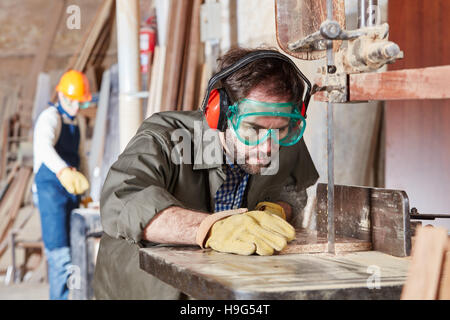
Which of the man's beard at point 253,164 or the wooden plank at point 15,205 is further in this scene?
the wooden plank at point 15,205

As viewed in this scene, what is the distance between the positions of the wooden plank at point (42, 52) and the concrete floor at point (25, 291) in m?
2.57

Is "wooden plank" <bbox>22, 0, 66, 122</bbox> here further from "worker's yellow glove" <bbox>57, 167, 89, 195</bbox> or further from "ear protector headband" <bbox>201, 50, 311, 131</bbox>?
"ear protector headband" <bbox>201, 50, 311, 131</bbox>

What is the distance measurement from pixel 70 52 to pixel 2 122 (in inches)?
55.4

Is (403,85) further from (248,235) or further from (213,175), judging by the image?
(213,175)

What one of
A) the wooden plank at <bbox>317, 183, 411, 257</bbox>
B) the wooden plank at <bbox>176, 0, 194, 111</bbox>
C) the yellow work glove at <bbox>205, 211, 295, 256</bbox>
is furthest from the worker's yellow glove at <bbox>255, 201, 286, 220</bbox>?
the wooden plank at <bbox>176, 0, 194, 111</bbox>

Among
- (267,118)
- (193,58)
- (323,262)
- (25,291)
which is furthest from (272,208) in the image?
(25,291)

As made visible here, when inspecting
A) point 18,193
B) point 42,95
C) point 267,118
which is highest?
point 42,95

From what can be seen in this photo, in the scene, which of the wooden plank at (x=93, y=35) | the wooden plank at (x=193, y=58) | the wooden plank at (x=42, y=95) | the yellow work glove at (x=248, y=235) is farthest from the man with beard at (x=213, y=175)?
the wooden plank at (x=42, y=95)

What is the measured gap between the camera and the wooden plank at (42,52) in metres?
8.54

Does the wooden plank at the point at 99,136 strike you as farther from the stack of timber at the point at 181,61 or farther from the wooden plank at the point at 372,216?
the wooden plank at the point at 372,216

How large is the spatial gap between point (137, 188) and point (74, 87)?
13.7 ft

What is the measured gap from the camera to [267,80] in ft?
7.16

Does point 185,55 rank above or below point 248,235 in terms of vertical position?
above
